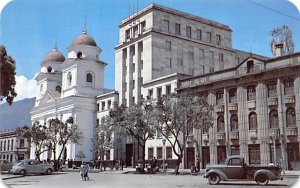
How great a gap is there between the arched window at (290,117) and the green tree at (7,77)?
1746 cm

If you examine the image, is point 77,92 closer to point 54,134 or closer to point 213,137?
point 54,134

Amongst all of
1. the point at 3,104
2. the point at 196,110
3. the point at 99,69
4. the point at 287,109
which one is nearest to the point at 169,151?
the point at 196,110

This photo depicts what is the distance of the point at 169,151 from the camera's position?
3981 centimetres

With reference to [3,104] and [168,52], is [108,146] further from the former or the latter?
[3,104]

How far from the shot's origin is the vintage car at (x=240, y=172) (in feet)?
53.6

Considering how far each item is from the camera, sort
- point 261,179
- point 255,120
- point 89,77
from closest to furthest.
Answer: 1. point 261,179
2. point 255,120
3. point 89,77

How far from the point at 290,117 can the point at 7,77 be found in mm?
18120

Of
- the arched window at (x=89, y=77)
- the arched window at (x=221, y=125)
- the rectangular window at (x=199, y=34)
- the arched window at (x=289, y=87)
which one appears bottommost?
the arched window at (x=221, y=125)

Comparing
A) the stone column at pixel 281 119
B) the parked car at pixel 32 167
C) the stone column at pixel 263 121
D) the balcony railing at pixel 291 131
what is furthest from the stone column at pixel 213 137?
the parked car at pixel 32 167

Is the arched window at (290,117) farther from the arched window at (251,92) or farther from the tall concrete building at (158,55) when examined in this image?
the tall concrete building at (158,55)

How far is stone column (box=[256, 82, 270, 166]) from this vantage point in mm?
29719

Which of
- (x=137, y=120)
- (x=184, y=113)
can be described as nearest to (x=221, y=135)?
(x=184, y=113)

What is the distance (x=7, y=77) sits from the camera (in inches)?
707

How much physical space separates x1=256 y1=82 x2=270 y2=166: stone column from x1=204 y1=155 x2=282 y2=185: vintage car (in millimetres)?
12636
